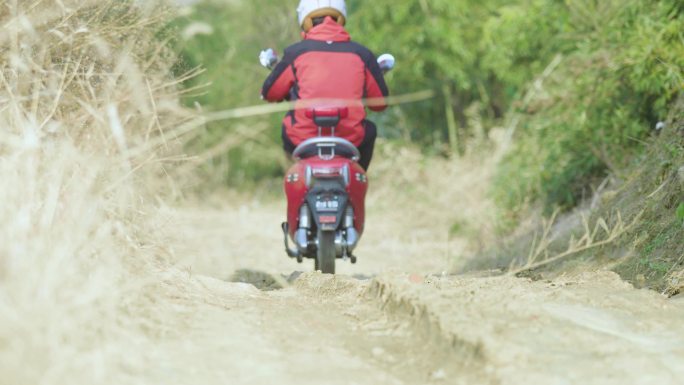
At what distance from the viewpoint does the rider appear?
668 centimetres

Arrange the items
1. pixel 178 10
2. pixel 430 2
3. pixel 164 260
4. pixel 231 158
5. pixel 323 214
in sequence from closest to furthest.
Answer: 1. pixel 164 260
2. pixel 178 10
3. pixel 323 214
4. pixel 430 2
5. pixel 231 158

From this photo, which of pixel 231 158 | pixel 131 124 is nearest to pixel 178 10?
pixel 131 124

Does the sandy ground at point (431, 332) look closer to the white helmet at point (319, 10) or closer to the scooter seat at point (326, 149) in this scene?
the scooter seat at point (326, 149)

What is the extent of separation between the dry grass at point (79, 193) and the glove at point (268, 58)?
82 cm

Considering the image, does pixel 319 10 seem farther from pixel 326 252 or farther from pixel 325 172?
pixel 326 252

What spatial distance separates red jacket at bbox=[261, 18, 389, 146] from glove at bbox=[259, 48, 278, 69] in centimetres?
15

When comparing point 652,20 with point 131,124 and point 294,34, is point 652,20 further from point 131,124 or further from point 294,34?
point 294,34

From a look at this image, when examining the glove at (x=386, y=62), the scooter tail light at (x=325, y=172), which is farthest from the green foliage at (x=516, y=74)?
the glove at (x=386, y=62)

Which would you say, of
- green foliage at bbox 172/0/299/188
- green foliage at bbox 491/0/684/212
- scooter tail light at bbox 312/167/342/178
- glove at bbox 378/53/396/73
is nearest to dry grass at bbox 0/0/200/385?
scooter tail light at bbox 312/167/342/178

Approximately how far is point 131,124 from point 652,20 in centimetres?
467

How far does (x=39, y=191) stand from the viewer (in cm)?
434

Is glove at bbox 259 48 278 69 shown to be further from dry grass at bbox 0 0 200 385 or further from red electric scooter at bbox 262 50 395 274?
dry grass at bbox 0 0 200 385

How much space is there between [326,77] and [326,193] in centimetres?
73

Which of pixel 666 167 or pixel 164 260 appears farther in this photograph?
pixel 666 167
